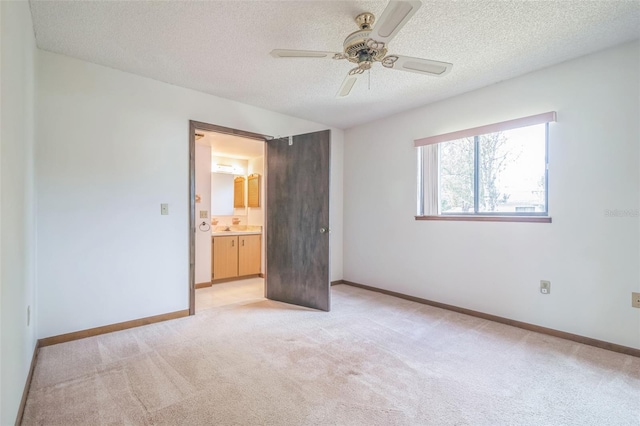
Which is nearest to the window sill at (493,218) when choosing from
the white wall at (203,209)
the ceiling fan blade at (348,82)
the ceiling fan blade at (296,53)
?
the ceiling fan blade at (348,82)

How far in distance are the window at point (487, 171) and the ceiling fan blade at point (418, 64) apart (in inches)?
55.4

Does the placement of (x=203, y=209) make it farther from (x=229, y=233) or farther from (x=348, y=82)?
(x=348, y=82)

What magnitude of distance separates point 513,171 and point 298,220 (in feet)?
7.84

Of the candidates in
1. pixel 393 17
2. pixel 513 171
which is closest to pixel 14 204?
pixel 393 17

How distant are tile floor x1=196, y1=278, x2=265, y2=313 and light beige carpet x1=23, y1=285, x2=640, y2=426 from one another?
71cm

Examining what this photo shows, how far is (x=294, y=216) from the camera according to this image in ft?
12.4

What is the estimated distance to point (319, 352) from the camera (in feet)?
7.88

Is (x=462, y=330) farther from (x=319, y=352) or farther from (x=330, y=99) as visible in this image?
(x=330, y=99)

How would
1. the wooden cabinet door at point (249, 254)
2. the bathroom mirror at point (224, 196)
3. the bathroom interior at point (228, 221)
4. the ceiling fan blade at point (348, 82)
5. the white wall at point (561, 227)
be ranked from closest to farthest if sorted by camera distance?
the ceiling fan blade at point (348, 82), the white wall at point (561, 227), the bathroom interior at point (228, 221), the wooden cabinet door at point (249, 254), the bathroom mirror at point (224, 196)

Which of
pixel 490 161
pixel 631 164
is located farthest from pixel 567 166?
pixel 490 161

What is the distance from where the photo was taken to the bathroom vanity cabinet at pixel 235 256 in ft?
15.9

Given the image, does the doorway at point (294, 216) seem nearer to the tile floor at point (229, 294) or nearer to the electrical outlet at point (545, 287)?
the tile floor at point (229, 294)

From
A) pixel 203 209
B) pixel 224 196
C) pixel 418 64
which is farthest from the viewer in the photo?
pixel 224 196

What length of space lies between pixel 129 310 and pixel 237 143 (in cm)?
284
